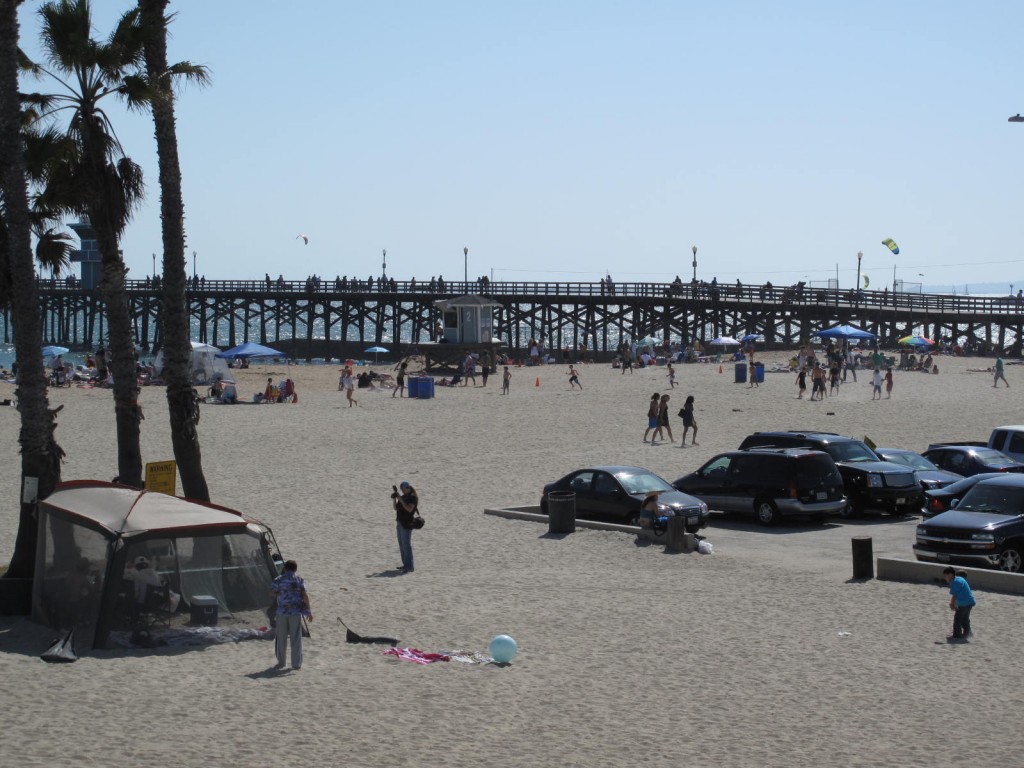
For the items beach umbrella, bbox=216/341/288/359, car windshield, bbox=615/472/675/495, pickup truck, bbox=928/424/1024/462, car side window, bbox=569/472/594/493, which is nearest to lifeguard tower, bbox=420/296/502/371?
beach umbrella, bbox=216/341/288/359

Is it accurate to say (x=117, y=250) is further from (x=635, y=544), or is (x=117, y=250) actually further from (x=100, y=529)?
(x=635, y=544)

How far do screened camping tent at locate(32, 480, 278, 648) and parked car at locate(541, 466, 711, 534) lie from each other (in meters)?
7.92

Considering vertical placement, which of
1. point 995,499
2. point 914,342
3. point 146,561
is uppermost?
point 914,342

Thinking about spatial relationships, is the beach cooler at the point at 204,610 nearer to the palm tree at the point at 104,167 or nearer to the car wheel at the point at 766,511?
the palm tree at the point at 104,167

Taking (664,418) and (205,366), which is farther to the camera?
(205,366)

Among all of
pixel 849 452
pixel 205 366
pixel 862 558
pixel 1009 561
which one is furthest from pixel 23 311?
pixel 205 366

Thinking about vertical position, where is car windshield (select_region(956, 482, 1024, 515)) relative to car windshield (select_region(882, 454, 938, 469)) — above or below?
above

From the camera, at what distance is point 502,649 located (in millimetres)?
10984

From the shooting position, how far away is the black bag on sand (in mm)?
10562

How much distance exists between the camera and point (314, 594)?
1369 centimetres

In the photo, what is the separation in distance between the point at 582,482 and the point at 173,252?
24.1 feet

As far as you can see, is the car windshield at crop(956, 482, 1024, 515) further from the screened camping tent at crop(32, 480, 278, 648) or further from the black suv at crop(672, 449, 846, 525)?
the screened camping tent at crop(32, 480, 278, 648)

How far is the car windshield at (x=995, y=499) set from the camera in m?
15.7

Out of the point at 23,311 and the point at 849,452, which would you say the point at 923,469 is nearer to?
the point at 849,452
